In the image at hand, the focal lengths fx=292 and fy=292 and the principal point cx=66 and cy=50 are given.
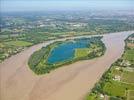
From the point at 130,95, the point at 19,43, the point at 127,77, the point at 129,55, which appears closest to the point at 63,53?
the point at 129,55

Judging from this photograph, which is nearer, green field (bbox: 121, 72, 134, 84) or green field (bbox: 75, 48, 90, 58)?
green field (bbox: 121, 72, 134, 84)

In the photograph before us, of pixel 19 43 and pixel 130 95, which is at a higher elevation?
pixel 130 95

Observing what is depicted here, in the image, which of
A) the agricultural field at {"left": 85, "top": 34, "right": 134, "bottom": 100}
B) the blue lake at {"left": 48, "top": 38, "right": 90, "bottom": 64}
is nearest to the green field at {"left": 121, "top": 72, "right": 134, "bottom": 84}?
the agricultural field at {"left": 85, "top": 34, "right": 134, "bottom": 100}

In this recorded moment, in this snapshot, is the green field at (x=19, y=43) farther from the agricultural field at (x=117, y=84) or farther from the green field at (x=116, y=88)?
the green field at (x=116, y=88)

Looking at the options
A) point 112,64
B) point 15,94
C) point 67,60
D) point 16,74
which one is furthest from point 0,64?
point 112,64

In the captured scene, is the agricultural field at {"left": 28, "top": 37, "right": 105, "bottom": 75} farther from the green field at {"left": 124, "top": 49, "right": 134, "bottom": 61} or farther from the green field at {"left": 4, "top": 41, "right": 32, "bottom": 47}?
the green field at {"left": 4, "top": 41, "right": 32, "bottom": 47}

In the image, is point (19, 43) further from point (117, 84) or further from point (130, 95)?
point (130, 95)

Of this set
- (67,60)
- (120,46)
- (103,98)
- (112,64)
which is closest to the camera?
(103,98)

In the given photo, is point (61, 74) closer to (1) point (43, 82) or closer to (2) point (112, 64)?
(1) point (43, 82)
